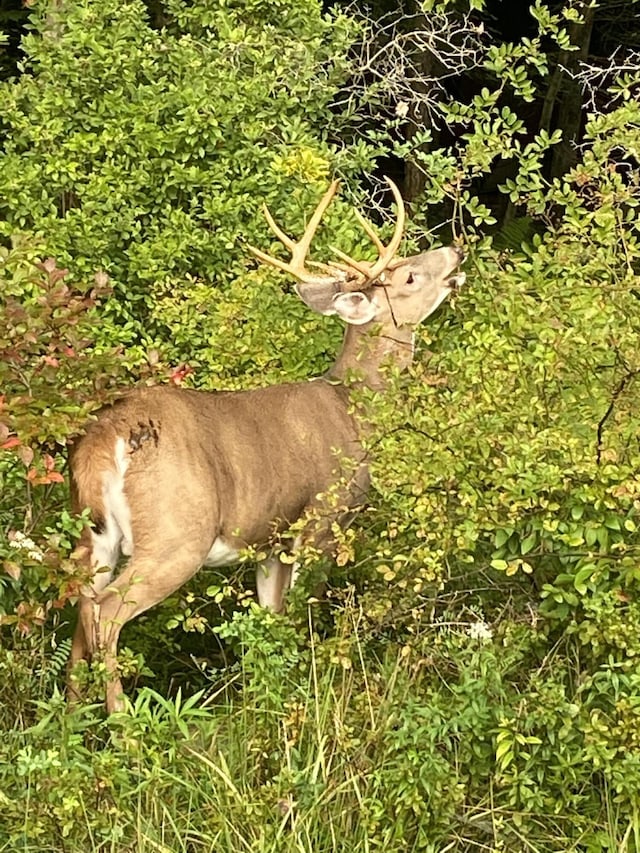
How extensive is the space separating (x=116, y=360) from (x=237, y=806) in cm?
160

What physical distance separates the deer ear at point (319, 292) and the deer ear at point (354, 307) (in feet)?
0.41

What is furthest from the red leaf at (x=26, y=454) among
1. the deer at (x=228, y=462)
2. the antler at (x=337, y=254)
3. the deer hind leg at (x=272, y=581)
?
the antler at (x=337, y=254)

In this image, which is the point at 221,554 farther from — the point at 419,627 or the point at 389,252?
the point at 389,252

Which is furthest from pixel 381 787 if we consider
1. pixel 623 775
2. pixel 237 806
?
pixel 623 775

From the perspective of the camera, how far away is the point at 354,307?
19.9ft

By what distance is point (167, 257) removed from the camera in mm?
7062

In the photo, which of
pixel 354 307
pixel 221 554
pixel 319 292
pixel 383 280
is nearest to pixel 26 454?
pixel 221 554

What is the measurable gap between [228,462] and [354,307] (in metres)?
1.08

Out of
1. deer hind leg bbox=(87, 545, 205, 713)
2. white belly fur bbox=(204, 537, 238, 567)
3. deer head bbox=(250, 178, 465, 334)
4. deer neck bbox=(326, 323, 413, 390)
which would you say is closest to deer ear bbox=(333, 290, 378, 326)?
deer head bbox=(250, 178, 465, 334)

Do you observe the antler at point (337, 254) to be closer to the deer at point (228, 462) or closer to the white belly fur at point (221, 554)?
the deer at point (228, 462)

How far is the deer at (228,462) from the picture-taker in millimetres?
4930

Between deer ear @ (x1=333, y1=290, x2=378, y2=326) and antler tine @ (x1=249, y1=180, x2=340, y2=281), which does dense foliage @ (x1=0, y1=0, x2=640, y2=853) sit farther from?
antler tine @ (x1=249, y1=180, x2=340, y2=281)

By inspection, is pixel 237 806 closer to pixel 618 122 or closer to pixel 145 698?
pixel 145 698

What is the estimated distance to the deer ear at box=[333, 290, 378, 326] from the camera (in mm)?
6008
